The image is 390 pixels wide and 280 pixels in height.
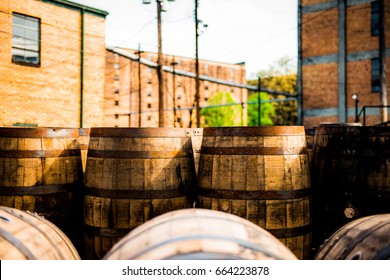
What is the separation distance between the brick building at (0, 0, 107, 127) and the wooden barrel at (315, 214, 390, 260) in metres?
15.4

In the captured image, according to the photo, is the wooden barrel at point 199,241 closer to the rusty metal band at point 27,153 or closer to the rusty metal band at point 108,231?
the rusty metal band at point 108,231

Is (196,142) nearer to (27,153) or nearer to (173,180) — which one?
(173,180)

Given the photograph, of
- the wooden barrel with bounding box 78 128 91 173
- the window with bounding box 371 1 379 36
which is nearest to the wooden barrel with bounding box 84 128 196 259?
the wooden barrel with bounding box 78 128 91 173

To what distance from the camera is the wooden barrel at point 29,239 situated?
1904 mm

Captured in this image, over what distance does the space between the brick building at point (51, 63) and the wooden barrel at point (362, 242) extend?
15.4 metres

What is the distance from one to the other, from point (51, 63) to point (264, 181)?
1548 cm

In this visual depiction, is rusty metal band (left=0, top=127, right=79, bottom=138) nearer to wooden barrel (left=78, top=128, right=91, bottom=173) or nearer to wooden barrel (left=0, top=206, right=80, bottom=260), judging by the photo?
wooden barrel (left=78, top=128, right=91, bottom=173)

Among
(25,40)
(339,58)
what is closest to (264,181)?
(25,40)

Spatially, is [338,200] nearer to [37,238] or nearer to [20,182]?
[37,238]

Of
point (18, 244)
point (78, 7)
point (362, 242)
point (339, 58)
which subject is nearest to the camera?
point (18, 244)

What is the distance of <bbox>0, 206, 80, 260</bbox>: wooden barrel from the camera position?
1.90m

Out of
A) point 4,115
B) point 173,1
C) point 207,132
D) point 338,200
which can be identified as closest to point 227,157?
point 207,132

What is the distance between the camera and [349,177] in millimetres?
3717

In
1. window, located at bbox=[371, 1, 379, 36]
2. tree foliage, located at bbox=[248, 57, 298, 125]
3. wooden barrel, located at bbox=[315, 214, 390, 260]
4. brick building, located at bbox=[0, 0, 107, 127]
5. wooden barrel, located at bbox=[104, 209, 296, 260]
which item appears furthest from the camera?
tree foliage, located at bbox=[248, 57, 298, 125]
